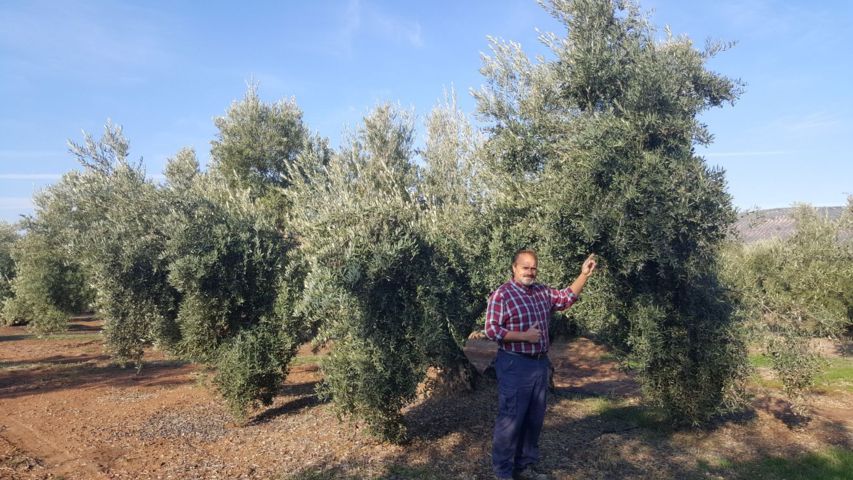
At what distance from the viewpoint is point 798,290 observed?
1431 cm

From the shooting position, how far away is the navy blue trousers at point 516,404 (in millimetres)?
5621

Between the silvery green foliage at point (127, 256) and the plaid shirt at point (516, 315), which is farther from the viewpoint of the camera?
the silvery green foliage at point (127, 256)

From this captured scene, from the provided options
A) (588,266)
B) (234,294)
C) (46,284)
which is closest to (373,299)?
(588,266)

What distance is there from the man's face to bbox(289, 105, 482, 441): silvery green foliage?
1.93m

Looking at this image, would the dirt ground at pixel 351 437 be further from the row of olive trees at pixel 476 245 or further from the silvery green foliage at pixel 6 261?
the silvery green foliage at pixel 6 261

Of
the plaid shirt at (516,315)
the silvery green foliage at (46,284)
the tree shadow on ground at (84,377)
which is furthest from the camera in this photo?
the silvery green foliage at (46,284)

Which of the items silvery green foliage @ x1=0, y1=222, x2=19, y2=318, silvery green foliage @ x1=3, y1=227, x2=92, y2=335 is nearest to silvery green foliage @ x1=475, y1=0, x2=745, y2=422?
silvery green foliage @ x1=3, y1=227, x2=92, y2=335

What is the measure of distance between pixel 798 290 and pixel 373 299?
12239 mm

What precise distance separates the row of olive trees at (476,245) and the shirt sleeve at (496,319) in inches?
63.0

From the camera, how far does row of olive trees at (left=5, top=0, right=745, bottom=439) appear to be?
22.4ft

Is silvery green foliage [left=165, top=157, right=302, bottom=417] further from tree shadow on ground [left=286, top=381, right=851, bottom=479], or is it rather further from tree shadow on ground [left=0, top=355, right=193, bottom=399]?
tree shadow on ground [left=0, top=355, right=193, bottom=399]

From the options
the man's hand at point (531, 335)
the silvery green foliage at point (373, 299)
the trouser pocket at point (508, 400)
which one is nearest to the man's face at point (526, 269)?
the man's hand at point (531, 335)

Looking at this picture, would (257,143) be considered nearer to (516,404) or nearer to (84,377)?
(84,377)

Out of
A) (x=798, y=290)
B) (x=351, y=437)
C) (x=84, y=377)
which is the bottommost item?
(x=84, y=377)
